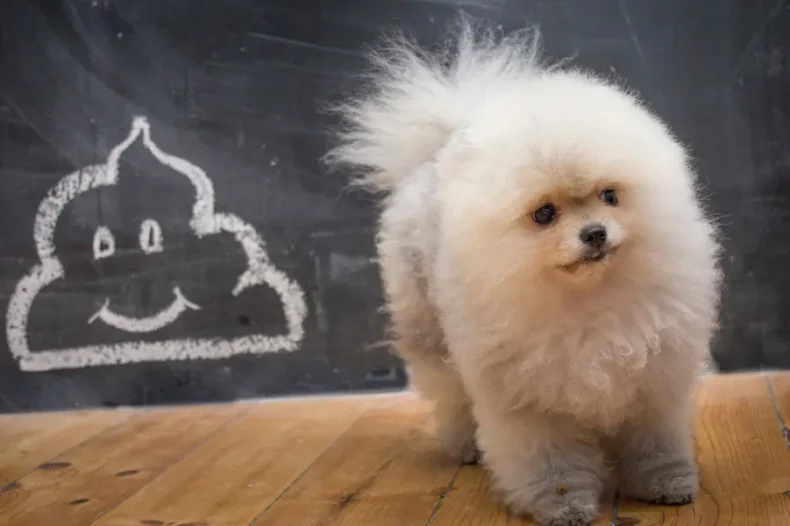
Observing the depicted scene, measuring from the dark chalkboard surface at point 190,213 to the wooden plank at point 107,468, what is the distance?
0.65 ft

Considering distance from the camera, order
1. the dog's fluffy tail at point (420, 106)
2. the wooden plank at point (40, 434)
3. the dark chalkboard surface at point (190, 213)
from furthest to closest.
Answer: the dark chalkboard surface at point (190, 213) → the wooden plank at point (40, 434) → the dog's fluffy tail at point (420, 106)

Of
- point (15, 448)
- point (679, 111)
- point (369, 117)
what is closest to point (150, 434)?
point (15, 448)

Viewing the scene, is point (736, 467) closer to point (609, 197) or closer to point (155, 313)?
point (609, 197)

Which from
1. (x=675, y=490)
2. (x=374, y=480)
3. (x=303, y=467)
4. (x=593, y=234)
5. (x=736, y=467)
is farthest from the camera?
(x=303, y=467)

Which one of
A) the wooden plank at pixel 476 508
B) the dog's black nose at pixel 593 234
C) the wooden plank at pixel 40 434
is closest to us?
the dog's black nose at pixel 593 234

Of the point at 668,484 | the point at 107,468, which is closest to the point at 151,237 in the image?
the point at 107,468

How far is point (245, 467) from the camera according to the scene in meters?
2.00

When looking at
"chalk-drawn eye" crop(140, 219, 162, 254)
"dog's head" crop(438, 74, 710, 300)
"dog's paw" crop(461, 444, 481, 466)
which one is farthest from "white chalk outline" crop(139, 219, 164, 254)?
"dog's head" crop(438, 74, 710, 300)

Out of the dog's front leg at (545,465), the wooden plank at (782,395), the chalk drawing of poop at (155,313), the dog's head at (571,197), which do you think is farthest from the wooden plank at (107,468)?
the wooden plank at (782,395)

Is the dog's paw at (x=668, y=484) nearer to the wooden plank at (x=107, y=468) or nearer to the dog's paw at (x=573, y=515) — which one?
the dog's paw at (x=573, y=515)

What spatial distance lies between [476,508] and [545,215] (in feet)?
1.69

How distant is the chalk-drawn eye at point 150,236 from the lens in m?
2.61

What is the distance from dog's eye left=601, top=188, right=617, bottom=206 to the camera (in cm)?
151

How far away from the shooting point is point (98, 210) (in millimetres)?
2619
